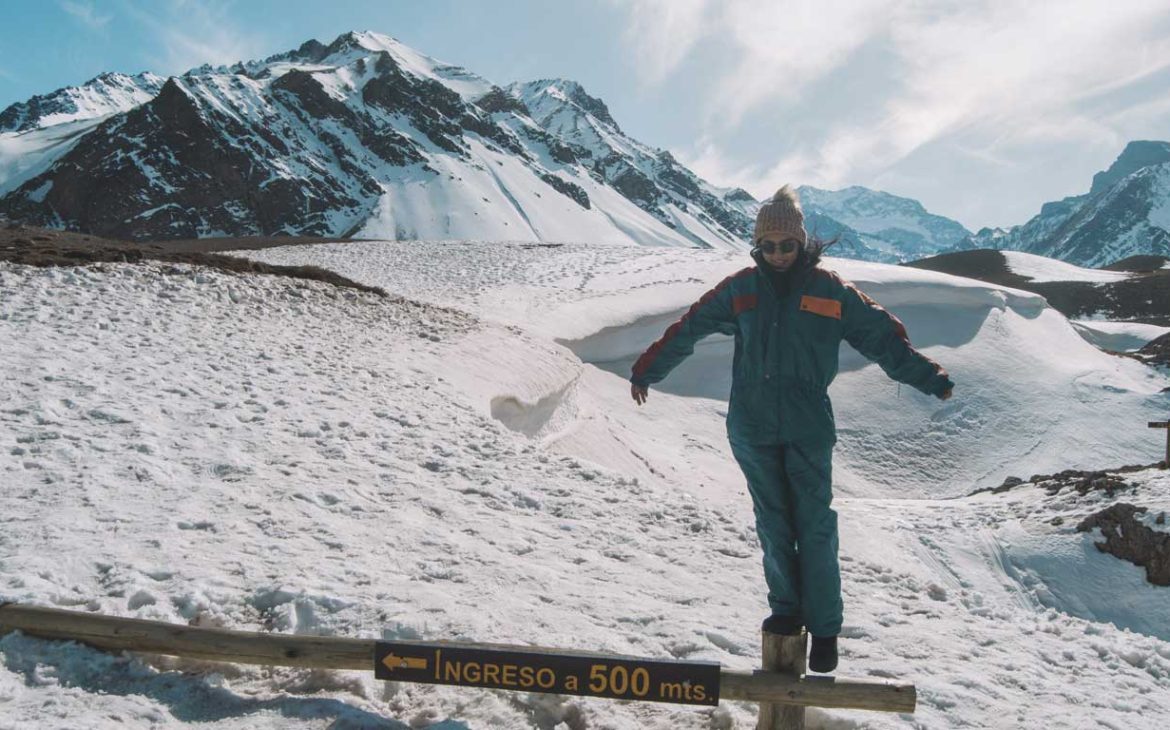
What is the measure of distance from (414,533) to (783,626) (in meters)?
3.44

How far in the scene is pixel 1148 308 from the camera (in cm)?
5606

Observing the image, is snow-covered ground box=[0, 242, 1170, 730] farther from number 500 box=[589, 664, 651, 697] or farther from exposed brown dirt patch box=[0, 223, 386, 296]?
exposed brown dirt patch box=[0, 223, 386, 296]

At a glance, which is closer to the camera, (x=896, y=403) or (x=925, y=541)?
(x=925, y=541)

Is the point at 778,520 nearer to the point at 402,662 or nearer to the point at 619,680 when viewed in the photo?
the point at 619,680

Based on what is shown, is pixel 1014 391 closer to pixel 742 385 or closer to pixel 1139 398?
pixel 1139 398

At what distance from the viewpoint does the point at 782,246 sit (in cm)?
402

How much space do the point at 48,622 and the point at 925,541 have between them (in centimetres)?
996

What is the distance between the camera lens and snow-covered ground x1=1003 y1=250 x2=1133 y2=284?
211 feet

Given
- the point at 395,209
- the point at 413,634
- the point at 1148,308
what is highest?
the point at 395,209

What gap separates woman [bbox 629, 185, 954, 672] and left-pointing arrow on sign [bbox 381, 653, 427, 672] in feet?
5.61

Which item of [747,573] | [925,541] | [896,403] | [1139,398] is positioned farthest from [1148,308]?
[747,573]

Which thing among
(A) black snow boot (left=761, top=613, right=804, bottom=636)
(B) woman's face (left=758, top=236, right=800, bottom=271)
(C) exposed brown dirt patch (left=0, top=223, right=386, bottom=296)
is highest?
(C) exposed brown dirt patch (left=0, top=223, right=386, bottom=296)

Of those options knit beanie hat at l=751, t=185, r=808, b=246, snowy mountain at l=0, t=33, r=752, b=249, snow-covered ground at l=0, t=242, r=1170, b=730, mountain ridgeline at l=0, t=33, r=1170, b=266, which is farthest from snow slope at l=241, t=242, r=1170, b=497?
snowy mountain at l=0, t=33, r=752, b=249

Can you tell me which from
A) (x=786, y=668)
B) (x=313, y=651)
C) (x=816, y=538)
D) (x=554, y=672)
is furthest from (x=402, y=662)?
(x=816, y=538)
